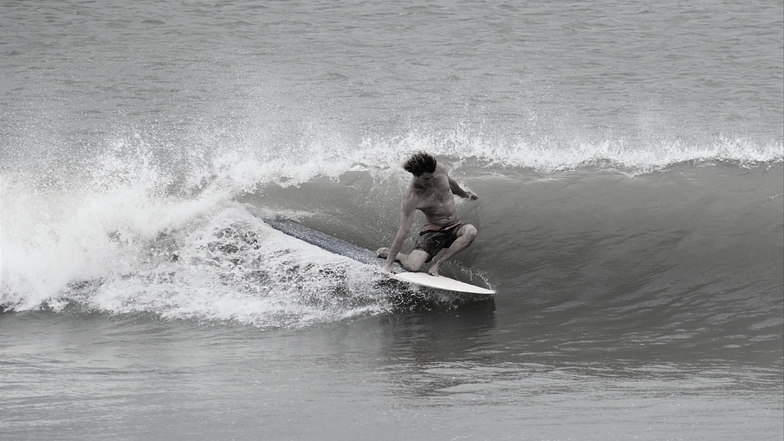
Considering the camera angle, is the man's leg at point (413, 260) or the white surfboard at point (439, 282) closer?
the white surfboard at point (439, 282)

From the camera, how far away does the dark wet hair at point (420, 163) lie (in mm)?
7535

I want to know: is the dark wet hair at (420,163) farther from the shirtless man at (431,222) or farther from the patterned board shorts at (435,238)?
the patterned board shorts at (435,238)

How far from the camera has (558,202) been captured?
10.1m

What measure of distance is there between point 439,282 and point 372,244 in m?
1.68

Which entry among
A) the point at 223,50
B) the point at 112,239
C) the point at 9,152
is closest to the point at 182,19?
the point at 223,50

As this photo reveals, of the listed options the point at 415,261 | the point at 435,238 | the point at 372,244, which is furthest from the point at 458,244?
the point at 372,244

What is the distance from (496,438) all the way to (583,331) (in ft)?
9.38

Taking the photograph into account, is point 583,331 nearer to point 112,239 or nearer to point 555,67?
point 112,239

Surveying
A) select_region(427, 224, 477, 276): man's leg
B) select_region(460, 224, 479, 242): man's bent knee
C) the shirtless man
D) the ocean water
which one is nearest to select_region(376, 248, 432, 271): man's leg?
the shirtless man

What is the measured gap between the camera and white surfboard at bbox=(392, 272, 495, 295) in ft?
25.4

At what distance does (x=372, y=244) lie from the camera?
30.7 ft

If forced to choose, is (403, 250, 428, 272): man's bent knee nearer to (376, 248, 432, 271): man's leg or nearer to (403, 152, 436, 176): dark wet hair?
(376, 248, 432, 271): man's leg

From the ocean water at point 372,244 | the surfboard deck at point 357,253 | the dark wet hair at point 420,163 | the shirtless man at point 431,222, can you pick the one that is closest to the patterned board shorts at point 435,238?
the shirtless man at point 431,222

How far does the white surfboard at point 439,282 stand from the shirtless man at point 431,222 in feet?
0.33
